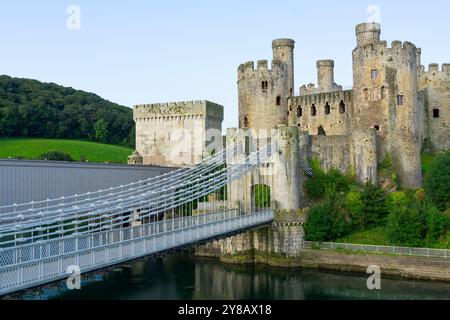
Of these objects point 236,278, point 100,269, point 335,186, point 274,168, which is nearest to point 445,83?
point 335,186

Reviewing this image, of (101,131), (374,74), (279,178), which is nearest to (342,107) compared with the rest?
(374,74)

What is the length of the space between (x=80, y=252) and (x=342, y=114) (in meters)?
18.7

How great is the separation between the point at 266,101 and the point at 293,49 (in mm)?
3778

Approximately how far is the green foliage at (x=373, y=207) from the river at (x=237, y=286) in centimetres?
308

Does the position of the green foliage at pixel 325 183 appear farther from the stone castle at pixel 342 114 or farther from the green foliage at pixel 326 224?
the green foliage at pixel 326 224

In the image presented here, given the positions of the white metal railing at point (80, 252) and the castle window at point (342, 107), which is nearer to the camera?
the white metal railing at point (80, 252)

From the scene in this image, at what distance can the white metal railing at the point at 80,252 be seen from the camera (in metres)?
10.4

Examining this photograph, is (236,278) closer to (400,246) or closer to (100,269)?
(400,246)

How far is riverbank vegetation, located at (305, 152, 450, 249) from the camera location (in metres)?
19.5

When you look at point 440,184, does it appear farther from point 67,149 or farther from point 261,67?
point 67,149

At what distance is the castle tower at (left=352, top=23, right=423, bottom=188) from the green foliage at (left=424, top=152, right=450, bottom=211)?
2.86 metres

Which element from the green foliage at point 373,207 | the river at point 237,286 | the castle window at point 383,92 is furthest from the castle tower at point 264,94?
the river at point 237,286

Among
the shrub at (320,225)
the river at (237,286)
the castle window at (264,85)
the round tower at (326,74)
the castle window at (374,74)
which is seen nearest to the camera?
the river at (237,286)

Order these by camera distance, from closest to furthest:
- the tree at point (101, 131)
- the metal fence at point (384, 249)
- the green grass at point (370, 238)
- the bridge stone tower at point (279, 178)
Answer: the metal fence at point (384, 249) < the green grass at point (370, 238) < the bridge stone tower at point (279, 178) < the tree at point (101, 131)
